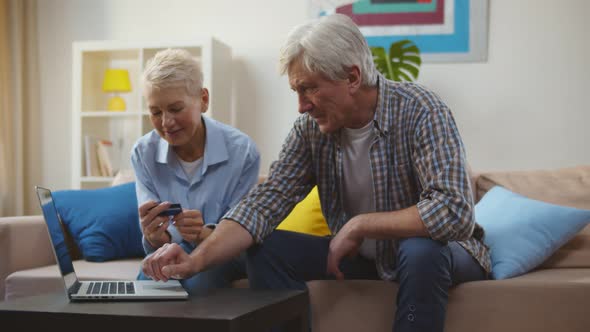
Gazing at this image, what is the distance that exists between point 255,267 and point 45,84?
3083mm

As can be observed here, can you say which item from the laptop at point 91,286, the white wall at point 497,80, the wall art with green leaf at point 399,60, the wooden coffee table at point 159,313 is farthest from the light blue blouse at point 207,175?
the white wall at point 497,80

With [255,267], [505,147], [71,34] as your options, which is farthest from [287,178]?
[71,34]

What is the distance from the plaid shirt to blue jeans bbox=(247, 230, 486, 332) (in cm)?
4

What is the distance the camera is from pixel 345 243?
165 cm

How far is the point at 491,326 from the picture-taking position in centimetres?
178

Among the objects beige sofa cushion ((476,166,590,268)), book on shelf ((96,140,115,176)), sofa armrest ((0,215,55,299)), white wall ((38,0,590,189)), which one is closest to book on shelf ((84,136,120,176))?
book on shelf ((96,140,115,176))

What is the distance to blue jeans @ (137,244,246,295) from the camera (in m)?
1.85

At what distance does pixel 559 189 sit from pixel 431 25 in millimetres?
1481

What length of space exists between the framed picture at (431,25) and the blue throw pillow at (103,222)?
170 centimetres

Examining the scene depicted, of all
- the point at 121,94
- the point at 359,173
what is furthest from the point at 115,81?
the point at 359,173

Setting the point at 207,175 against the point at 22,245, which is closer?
the point at 207,175

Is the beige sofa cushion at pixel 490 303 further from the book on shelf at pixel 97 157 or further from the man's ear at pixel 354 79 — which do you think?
the book on shelf at pixel 97 157

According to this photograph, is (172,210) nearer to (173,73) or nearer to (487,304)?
(173,73)

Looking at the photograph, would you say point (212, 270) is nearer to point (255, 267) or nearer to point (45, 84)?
point (255, 267)
